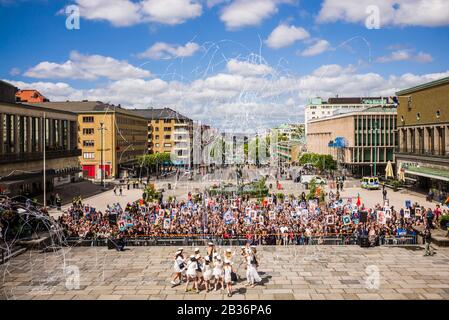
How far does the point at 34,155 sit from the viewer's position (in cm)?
5059

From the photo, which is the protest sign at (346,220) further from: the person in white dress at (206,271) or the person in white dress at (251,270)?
the person in white dress at (206,271)

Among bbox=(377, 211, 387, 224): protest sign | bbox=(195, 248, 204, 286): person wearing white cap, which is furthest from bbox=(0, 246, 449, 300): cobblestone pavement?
bbox=(377, 211, 387, 224): protest sign

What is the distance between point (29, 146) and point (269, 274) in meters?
40.4

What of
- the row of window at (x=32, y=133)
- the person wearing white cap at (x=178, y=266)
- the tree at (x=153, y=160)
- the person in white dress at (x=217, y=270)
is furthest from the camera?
the tree at (x=153, y=160)

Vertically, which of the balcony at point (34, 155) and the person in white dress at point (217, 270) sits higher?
the balcony at point (34, 155)

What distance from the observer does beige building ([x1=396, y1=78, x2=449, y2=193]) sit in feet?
164

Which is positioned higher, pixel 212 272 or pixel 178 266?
pixel 178 266

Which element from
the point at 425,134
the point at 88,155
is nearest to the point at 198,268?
the point at 425,134

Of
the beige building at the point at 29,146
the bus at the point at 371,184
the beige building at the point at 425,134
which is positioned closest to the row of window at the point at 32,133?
the beige building at the point at 29,146

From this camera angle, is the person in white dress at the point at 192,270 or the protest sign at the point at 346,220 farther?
the protest sign at the point at 346,220

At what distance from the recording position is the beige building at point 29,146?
1742 inches

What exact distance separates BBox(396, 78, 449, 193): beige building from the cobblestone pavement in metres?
28.6

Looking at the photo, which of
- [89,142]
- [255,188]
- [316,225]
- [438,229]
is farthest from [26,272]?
[89,142]

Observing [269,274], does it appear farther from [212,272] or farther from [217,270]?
[217,270]
